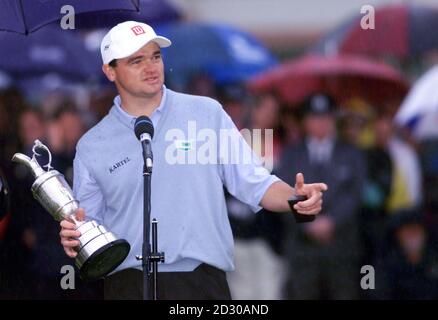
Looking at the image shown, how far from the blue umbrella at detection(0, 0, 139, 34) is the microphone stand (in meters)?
1.17

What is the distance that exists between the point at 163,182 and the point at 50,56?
5980 mm

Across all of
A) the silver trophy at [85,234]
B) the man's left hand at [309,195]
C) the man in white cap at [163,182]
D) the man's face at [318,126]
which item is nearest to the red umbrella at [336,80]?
the man's face at [318,126]

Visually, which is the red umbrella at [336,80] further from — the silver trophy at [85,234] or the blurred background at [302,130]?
the silver trophy at [85,234]

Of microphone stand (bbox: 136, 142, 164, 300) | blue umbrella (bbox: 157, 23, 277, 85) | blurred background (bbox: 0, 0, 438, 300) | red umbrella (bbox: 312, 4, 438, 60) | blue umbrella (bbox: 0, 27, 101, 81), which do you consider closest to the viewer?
microphone stand (bbox: 136, 142, 164, 300)

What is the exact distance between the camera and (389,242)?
36.1ft

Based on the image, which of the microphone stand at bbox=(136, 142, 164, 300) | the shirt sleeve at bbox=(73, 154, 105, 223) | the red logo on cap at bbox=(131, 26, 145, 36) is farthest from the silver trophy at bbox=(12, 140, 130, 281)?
the red logo on cap at bbox=(131, 26, 145, 36)

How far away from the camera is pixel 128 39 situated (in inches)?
269

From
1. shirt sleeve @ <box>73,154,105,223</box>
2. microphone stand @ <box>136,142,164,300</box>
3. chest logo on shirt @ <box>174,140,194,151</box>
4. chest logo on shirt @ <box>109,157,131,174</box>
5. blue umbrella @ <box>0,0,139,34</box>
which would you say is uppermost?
blue umbrella @ <box>0,0,139,34</box>

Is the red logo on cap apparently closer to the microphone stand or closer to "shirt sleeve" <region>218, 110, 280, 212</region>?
"shirt sleeve" <region>218, 110, 280, 212</region>

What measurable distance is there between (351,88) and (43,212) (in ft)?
14.6

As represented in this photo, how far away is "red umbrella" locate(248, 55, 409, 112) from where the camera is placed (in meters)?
12.6

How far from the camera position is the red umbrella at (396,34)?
42.5ft

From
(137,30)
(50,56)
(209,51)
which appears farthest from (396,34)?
(137,30)

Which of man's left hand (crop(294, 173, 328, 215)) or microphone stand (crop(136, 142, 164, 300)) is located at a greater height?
man's left hand (crop(294, 173, 328, 215))
